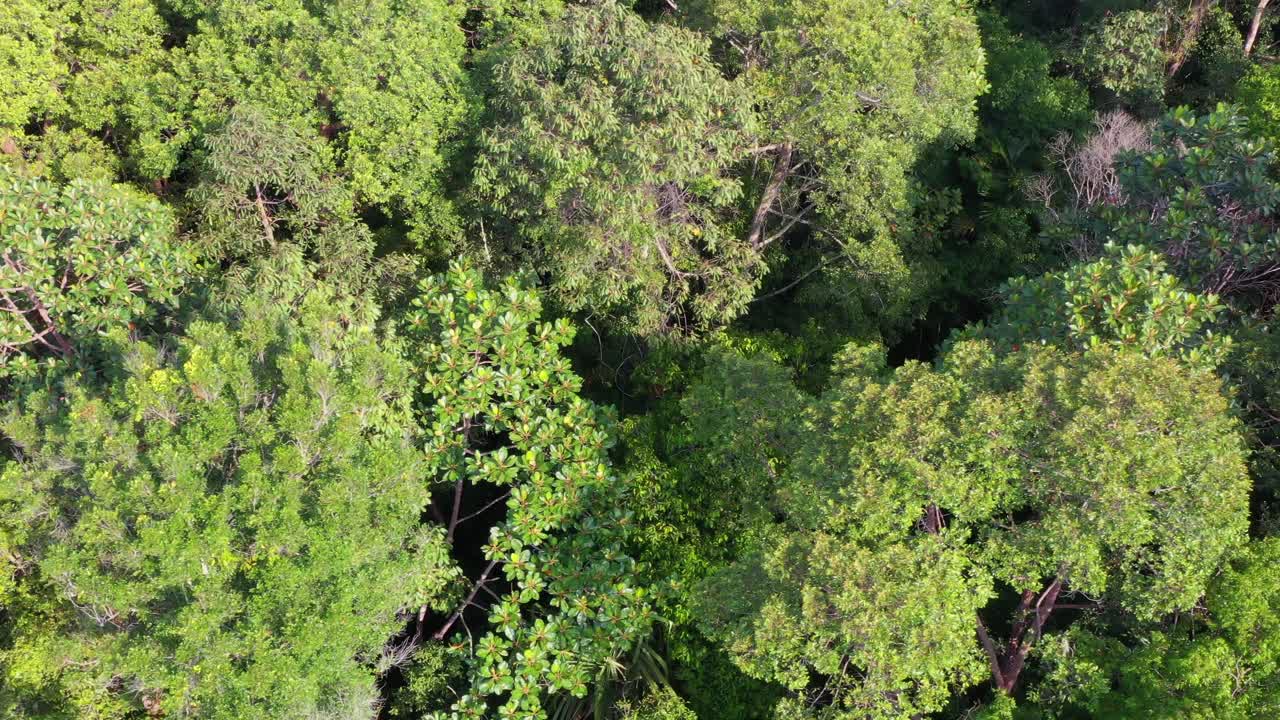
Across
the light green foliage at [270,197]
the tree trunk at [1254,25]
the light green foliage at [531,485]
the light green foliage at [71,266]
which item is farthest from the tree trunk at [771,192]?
the tree trunk at [1254,25]

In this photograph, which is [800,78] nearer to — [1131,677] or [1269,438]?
[1269,438]

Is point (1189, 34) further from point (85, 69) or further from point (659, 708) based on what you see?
point (85, 69)

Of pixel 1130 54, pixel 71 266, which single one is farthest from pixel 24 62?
pixel 1130 54

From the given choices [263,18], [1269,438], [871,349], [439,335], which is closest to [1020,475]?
[871,349]

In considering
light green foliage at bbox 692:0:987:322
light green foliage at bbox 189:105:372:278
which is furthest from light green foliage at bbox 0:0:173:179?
light green foliage at bbox 692:0:987:322

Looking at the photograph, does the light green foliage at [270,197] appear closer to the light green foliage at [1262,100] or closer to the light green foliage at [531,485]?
the light green foliage at [531,485]
